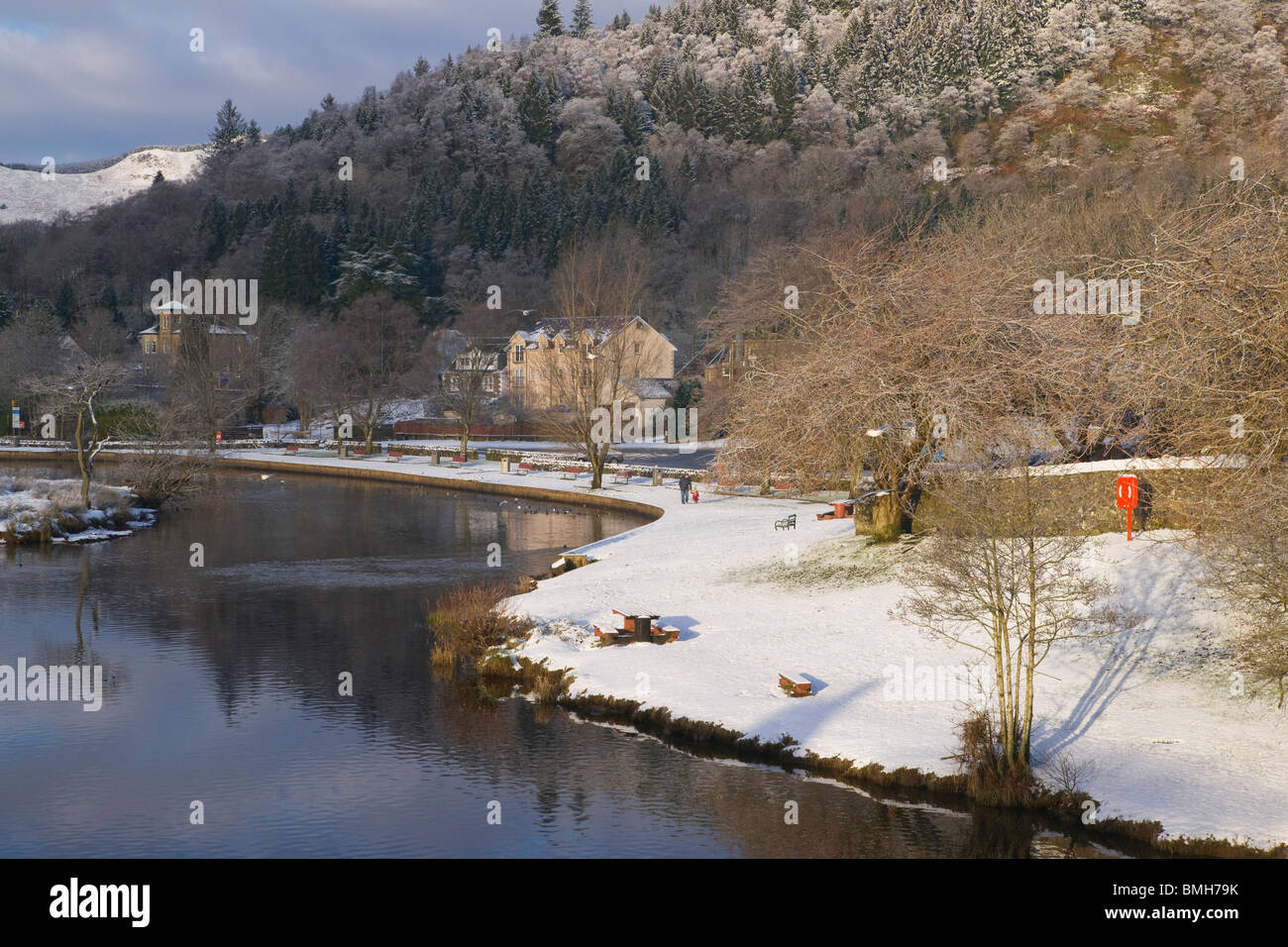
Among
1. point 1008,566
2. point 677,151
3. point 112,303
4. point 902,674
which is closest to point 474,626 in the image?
point 902,674

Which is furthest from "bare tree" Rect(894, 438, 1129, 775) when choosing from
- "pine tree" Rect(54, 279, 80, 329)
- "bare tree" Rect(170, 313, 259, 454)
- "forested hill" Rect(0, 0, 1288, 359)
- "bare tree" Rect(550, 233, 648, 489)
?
"pine tree" Rect(54, 279, 80, 329)

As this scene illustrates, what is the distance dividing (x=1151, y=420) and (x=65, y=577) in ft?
105

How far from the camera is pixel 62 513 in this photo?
4500 cm

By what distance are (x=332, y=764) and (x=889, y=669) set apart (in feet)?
35.7

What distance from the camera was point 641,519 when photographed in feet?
161

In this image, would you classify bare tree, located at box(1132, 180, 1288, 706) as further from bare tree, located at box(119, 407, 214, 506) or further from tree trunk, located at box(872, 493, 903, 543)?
bare tree, located at box(119, 407, 214, 506)

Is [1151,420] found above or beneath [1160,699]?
above

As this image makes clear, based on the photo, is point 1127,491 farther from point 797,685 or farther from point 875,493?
point 797,685

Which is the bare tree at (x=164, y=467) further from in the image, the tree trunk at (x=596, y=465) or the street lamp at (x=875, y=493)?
the street lamp at (x=875, y=493)

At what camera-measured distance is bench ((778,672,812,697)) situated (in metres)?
A: 22.0

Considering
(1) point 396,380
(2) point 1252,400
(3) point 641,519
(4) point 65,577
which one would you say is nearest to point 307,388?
(1) point 396,380
